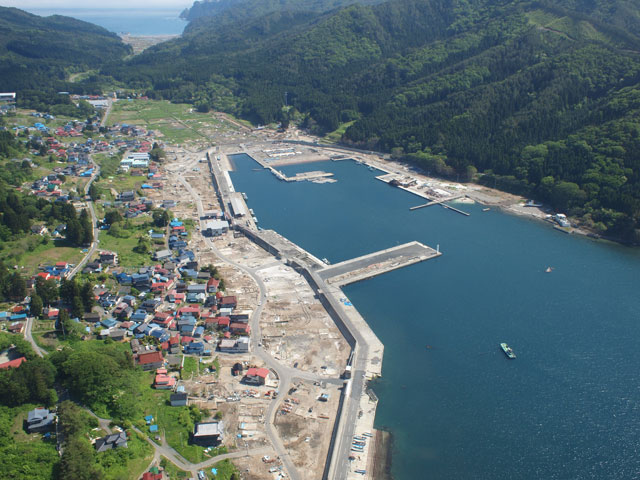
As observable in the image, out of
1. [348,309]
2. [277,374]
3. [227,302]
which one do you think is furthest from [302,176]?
[277,374]

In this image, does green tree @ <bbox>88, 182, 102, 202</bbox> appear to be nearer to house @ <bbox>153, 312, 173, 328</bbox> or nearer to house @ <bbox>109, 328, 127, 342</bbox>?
house @ <bbox>153, 312, 173, 328</bbox>

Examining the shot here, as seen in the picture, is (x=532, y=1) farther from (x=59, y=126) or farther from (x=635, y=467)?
(x=635, y=467)

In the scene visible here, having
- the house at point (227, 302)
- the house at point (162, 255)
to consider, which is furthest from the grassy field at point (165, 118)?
the house at point (227, 302)

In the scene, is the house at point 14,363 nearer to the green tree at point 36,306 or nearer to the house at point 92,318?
the green tree at point 36,306

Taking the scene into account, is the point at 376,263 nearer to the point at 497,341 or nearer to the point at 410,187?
the point at 497,341

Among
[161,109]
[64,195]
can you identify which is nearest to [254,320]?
[64,195]

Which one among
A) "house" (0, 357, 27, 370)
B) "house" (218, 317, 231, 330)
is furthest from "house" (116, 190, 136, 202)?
"house" (0, 357, 27, 370)

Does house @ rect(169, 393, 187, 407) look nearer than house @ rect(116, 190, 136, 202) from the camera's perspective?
Yes

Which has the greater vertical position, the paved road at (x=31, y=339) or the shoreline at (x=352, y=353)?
the paved road at (x=31, y=339)
